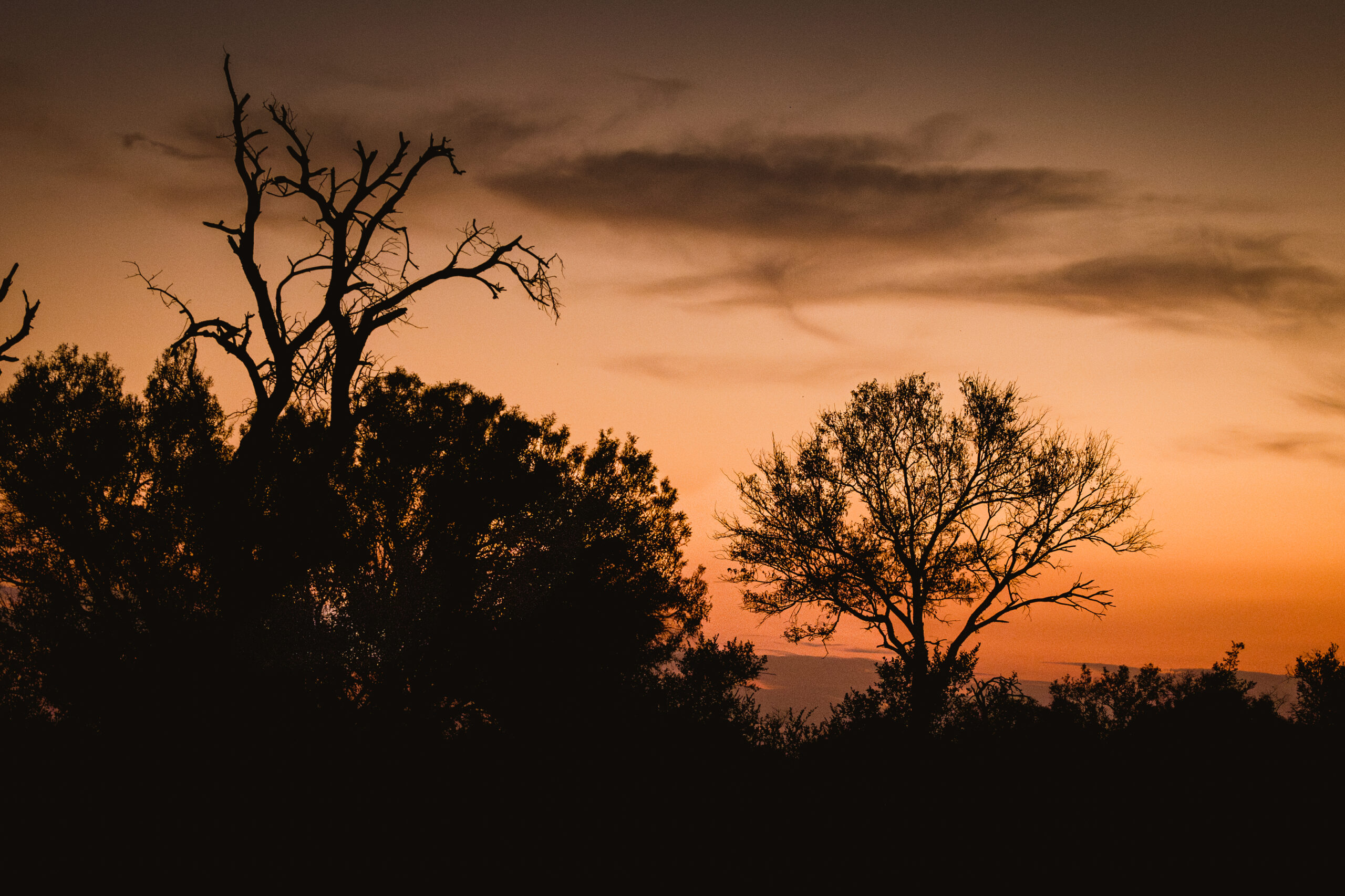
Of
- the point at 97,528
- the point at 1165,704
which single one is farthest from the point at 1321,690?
the point at 97,528

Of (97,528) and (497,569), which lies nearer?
(497,569)

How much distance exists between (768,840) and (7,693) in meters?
21.7

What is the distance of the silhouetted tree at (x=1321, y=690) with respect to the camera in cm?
1939

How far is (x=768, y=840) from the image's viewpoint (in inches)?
469

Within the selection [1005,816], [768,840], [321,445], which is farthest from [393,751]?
[1005,816]

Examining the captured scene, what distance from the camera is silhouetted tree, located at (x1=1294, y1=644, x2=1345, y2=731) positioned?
19.4 meters

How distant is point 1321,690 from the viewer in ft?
68.3

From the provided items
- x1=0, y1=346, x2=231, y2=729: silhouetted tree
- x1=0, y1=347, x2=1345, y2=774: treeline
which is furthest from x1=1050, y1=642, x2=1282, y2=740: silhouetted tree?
x1=0, y1=346, x2=231, y2=729: silhouetted tree

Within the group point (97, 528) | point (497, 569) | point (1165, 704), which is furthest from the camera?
point (97, 528)

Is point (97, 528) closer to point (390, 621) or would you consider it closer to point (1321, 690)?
point (390, 621)

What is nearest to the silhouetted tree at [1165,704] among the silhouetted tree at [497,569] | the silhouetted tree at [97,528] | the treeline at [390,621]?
the treeline at [390,621]

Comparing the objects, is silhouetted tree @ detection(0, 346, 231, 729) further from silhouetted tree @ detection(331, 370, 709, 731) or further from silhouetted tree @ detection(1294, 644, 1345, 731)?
silhouetted tree @ detection(1294, 644, 1345, 731)

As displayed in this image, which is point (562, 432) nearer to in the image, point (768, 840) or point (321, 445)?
point (321, 445)

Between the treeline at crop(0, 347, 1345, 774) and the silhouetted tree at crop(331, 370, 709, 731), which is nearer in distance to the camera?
the treeline at crop(0, 347, 1345, 774)
